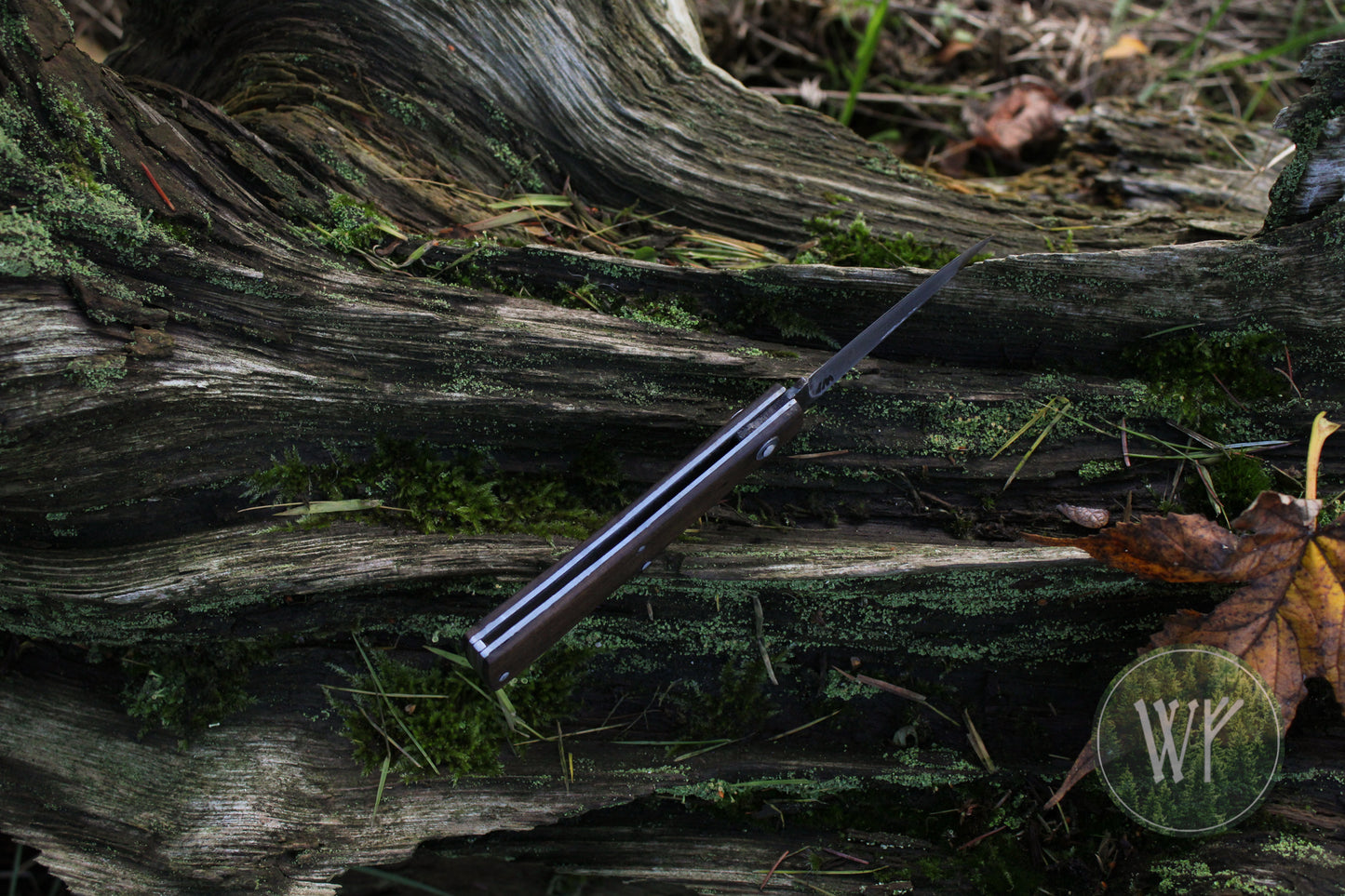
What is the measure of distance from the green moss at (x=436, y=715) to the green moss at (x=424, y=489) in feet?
1.43

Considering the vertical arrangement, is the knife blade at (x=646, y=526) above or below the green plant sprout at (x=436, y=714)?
above

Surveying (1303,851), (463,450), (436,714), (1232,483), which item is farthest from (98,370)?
(1303,851)

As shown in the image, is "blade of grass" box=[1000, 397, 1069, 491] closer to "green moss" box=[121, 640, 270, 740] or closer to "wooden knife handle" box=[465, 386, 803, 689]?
"wooden knife handle" box=[465, 386, 803, 689]

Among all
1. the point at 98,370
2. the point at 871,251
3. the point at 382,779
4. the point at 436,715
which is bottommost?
the point at 382,779

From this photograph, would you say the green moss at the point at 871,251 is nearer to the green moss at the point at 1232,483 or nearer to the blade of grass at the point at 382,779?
the green moss at the point at 1232,483

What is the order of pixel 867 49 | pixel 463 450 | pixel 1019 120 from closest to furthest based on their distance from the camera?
pixel 463 450 → pixel 867 49 → pixel 1019 120

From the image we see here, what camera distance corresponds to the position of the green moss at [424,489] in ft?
7.82

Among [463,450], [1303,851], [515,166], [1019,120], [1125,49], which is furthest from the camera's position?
[1125,49]

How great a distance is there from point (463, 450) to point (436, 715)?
82 cm

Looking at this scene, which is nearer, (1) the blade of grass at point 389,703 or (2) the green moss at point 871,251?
(1) the blade of grass at point 389,703

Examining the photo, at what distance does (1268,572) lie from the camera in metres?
2.10

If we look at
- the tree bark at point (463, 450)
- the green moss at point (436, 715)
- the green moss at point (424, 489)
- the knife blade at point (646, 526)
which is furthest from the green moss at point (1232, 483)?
the green moss at point (436, 715)

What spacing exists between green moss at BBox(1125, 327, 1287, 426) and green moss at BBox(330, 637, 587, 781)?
7.04 ft

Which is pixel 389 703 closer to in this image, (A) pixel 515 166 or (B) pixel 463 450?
(B) pixel 463 450
